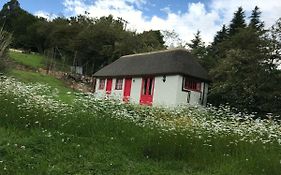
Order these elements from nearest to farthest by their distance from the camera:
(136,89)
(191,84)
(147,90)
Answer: (191,84), (147,90), (136,89)

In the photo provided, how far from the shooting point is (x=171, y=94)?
28406 mm

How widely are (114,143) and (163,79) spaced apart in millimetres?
20233

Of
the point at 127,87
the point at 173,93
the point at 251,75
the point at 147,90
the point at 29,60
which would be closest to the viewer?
the point at 251,75

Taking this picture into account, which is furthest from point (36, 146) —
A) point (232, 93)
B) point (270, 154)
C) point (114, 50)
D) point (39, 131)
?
point (114, 50)

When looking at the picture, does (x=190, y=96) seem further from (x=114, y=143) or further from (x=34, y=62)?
(x=34, y=62)

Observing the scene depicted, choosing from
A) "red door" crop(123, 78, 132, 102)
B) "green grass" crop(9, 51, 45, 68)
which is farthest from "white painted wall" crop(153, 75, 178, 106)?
"green grass" crop(9, 51, 45, 68)

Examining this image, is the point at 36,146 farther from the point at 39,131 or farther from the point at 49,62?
the point at 49,62

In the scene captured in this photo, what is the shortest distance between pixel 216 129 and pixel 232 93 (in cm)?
1446

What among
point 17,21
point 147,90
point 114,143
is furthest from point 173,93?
point 17,21

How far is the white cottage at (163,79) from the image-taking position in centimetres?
2823

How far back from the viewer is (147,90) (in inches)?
1222

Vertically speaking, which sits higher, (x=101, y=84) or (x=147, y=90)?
(x=101, y=84)

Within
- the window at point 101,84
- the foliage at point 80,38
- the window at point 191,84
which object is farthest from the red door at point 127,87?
the foliage at point 80,38

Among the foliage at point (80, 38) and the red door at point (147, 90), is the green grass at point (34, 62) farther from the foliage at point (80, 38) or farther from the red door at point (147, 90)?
the red door at point (147, 90)
